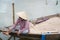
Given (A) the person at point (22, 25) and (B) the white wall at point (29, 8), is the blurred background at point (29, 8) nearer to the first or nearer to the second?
(B) the white wall at point (29, 8)

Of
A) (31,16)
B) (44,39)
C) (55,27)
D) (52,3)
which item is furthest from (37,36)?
(52,3)

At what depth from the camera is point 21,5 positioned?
421 centimetres

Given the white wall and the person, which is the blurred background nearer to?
the white wall

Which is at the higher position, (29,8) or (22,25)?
(29,8)

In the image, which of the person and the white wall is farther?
the white wall

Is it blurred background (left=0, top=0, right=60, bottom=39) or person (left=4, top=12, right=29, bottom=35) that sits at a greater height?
blurred background (left=0, top=0, right=60, bottom=39)

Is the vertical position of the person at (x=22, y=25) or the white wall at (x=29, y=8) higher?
the white wall at (x=29, y=8)

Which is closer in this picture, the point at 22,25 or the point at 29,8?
the point at 22,25

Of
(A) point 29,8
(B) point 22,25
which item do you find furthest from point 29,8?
(B) point 22,25

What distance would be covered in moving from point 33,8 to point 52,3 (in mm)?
543

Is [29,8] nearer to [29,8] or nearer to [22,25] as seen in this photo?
[29,8]

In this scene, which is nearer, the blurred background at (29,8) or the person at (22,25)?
the person at (22,25)

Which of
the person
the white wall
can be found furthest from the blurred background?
the person

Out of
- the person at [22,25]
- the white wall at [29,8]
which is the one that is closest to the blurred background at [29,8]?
the white wall at [29,8]
